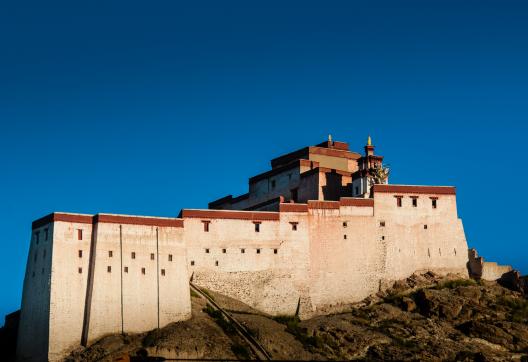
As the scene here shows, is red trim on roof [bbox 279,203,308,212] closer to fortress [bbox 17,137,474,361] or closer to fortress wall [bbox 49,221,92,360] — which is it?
fortress [bbox 17,137,474,361]

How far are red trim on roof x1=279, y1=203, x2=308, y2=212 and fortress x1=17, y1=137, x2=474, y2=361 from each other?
0.35 ft

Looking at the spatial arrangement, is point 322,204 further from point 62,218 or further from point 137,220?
point 62,218

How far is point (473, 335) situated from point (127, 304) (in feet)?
79.2

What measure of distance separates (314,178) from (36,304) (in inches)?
1007

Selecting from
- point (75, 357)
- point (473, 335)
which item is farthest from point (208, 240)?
point (473, 335)

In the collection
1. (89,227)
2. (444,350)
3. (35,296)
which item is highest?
(89,227)

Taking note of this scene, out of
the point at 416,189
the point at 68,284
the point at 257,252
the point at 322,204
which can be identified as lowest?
the point at 68,284

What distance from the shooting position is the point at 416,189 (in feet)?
276

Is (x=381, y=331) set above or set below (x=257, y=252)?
below

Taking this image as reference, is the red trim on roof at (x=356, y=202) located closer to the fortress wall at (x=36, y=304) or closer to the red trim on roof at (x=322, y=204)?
the red trim on roof at (x=322, y=204)

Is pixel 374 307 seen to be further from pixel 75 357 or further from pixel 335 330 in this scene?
pixel 75 357

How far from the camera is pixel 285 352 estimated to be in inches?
2773

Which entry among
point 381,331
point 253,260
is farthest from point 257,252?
point 381,331

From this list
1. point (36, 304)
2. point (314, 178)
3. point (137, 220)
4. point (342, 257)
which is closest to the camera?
point (36, 304)
